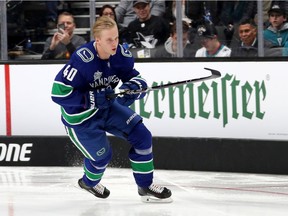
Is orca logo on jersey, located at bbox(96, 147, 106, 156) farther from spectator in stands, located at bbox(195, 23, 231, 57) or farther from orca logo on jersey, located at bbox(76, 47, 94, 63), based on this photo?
spectator in stands, located at bbox(195, 23, 231, 57)

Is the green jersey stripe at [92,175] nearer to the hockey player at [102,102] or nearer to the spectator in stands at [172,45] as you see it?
the hockey player at [102,102]

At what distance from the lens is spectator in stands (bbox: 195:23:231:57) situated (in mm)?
6984

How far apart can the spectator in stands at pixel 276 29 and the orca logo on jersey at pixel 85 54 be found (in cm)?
218

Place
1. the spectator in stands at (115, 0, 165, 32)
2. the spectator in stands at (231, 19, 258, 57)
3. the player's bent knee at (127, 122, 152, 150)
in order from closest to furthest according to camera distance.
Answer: the player's bent knee at (127, 122, 152, 150)
the spectator in stands at (231, 19, 258, 57)
the spectator in stands at (115, 0, 165, 32)

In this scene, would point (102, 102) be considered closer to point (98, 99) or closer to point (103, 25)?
point (98, 99)

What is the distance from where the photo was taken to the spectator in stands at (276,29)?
268 inches

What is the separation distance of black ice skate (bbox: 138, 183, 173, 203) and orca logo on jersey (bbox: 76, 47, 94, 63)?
87 cm

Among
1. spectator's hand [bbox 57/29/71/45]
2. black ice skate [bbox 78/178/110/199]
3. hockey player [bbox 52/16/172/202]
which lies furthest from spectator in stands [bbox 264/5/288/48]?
black ice skate [bbox 78/178/110/199]

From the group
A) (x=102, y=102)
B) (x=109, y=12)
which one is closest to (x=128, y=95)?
(x=102, y=102)

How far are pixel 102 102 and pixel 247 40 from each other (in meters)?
2.20

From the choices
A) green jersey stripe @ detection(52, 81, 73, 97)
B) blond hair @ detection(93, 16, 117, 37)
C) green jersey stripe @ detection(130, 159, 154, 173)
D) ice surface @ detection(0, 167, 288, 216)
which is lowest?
ice surface @ detection(0, 167, 288, 216)

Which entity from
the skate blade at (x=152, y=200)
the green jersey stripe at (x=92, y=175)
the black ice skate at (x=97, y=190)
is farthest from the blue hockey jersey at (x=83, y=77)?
Answer: the skate blade at (x=152, y=200)

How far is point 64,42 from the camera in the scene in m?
7.44

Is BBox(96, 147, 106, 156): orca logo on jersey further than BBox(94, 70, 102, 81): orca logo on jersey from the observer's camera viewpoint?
Yes
